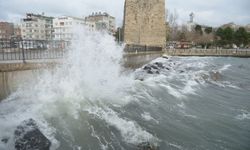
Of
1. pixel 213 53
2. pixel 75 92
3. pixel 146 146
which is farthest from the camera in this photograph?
pixel 213 53

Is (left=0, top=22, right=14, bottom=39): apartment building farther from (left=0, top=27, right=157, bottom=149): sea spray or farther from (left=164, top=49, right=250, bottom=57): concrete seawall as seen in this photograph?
(left=0, top=27, right=157, bottom=149): sea spray

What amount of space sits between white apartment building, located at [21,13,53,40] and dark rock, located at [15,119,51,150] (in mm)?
66792

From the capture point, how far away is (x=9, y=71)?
667cm

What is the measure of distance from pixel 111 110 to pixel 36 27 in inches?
2738

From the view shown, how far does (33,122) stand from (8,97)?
68.5 inches

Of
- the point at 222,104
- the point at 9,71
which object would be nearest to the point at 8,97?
the point at 9,71

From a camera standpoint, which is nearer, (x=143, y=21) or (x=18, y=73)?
(x=18, y=73)

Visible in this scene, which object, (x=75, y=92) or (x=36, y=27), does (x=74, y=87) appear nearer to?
(x=75, y=92)

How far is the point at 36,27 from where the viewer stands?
70.2 metres

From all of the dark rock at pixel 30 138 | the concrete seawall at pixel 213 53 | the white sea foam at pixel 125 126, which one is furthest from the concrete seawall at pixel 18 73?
the concrete seawall at pixel 213 53

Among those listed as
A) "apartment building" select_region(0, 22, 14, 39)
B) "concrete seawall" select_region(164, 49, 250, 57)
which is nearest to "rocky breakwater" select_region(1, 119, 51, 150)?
"concrete seawall" select_region(164, 49, 250, 57)

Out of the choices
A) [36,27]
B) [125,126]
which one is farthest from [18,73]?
[36,27]

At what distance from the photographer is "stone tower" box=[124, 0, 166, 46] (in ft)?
111

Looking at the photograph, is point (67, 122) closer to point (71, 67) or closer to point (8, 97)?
point (8, 97)
